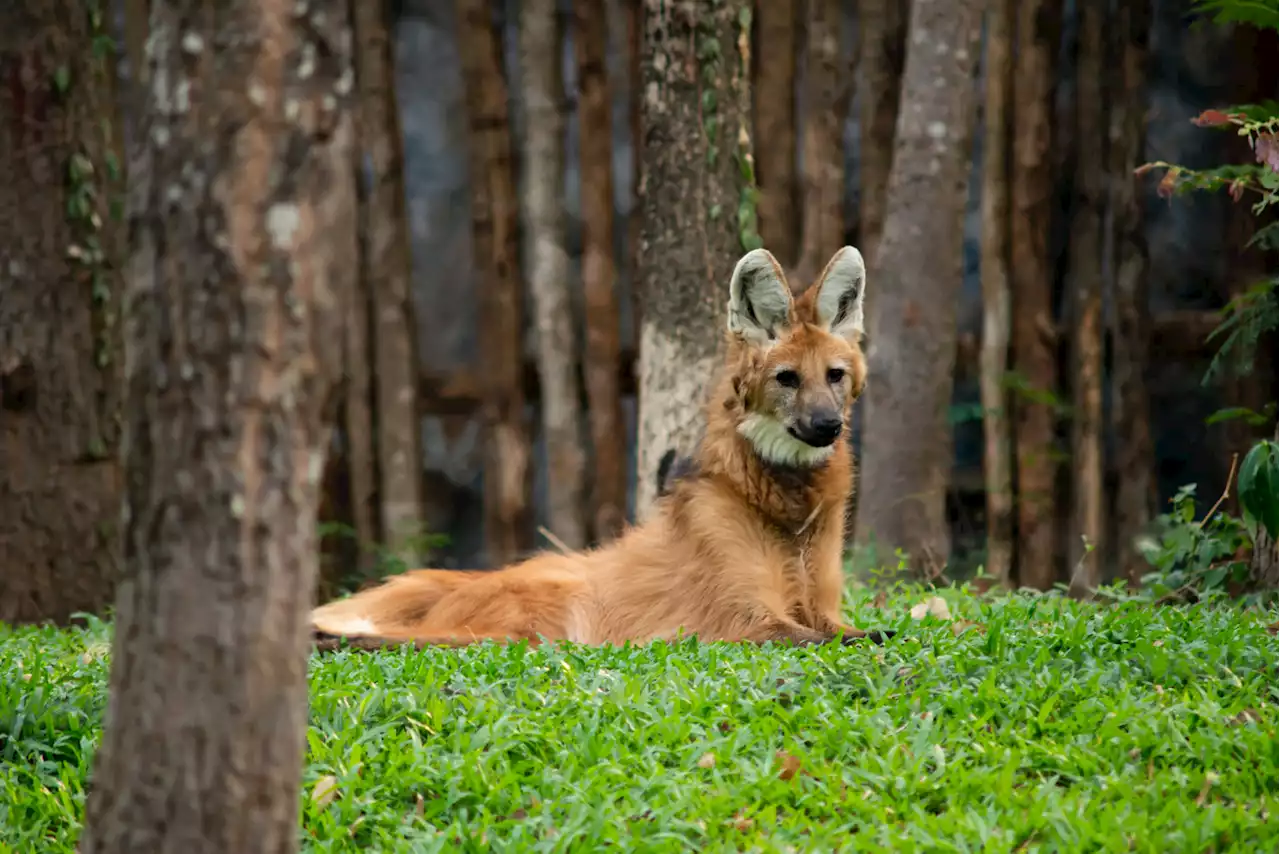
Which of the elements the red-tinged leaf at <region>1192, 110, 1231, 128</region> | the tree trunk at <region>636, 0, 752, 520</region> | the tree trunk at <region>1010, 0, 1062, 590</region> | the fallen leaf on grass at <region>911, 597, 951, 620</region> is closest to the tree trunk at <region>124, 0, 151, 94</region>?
the tree trunk at <region>636, 0, 752, 520</region>

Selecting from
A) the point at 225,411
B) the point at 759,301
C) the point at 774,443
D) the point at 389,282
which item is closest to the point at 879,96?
the point at 389,282

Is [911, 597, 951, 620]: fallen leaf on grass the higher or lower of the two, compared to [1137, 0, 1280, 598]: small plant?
lower

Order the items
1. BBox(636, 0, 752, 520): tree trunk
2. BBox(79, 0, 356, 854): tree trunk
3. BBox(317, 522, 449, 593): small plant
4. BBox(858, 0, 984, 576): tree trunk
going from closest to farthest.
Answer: BBox(79, 0, 356, 854): tree trunk < BBox(636, 0, 752, 520): tree trunk < BBox(858, 0, 984, 576): tree trunk < BBox(317, 522, 449, 593): small plant

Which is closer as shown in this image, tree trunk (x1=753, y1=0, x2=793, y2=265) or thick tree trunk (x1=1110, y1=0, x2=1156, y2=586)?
thick tree trunk (x1=1110, y1=0, x2=1156, y2=586)

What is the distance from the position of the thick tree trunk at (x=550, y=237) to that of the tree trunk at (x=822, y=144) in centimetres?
146

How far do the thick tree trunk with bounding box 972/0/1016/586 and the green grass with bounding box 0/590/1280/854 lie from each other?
14.3 feet

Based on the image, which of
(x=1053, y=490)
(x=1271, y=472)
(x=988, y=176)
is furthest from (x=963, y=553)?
(x=1271, y=472)

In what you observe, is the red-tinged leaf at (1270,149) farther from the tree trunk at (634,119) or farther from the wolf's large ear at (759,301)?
the tree trunk at (634,119)

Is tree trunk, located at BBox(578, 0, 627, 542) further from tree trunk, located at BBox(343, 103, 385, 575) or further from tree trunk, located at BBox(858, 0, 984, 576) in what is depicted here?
tree trunk, located at BBox(858, 0, 984, 576)

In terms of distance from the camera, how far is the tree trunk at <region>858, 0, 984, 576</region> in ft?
20.5

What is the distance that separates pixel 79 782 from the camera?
3.14 m

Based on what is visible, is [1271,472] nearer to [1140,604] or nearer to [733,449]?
[1140,604]

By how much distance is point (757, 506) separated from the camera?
4.38 meters

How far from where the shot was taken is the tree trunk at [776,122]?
823 centimetres
